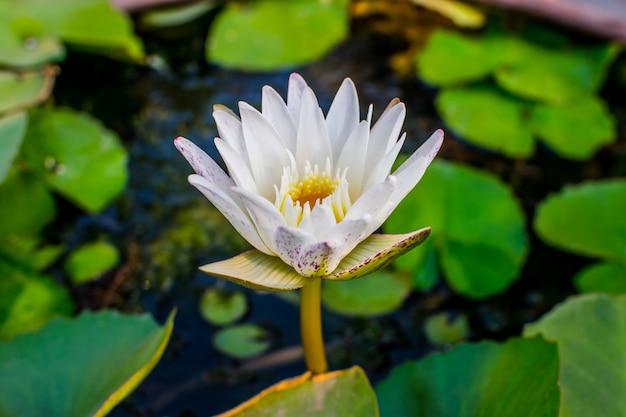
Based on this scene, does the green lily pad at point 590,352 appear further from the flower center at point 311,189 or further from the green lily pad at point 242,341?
the green lily pad at point 242,341

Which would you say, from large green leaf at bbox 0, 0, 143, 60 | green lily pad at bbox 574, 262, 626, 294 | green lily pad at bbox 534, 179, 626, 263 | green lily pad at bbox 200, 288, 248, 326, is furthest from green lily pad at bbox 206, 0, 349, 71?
green lily pad at bbox 574, 262, 626, 294

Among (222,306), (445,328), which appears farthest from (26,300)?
(445,328)

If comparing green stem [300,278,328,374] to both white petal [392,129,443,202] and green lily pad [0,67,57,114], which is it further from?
green lily pad [0,67,57,114]

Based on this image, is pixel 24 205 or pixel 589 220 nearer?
pixel 589 220

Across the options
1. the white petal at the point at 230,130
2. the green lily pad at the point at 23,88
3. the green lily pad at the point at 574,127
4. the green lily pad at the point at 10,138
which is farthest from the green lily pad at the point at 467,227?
the green lily pad at the point at 23,88

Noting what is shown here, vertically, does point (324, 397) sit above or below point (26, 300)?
above

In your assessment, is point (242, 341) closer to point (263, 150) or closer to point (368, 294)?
point (368, 294)
